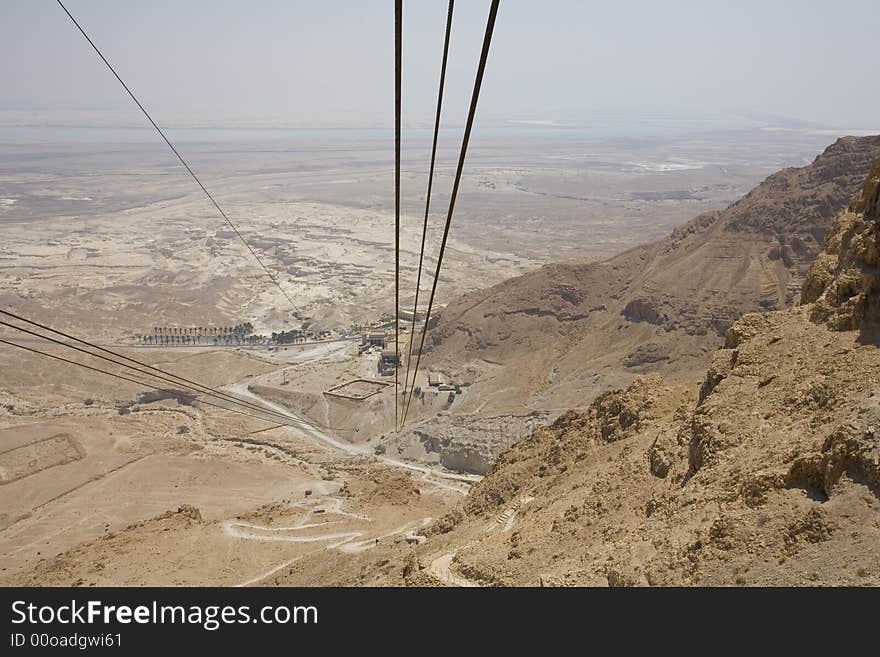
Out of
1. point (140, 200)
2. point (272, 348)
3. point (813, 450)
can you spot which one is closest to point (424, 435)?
point (272, 348)

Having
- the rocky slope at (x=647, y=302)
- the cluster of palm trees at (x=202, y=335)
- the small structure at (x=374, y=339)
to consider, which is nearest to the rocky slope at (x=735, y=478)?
the rocky slope at (x=647, y=302)

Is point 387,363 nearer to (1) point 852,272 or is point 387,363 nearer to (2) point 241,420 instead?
(2) point 241,420

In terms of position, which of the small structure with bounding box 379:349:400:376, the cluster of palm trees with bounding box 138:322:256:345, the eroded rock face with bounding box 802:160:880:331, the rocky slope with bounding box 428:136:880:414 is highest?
the eroded rock face with bounding box 802:160:880:331

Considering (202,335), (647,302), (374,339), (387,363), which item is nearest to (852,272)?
(647,302)

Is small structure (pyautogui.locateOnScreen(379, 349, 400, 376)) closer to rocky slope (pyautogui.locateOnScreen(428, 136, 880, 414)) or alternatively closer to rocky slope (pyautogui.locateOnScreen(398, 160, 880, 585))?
rocky slope (pyautogui.locateOnScreen(428, 136, 880, 414))

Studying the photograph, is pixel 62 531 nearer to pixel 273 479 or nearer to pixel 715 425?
pixel 273 479

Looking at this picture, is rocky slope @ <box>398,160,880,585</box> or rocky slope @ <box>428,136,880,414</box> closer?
rocky slope @ <box>398,160,880,585</box>

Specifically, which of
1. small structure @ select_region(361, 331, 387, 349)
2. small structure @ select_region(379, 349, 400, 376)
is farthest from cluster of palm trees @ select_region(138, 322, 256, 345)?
small structure @ select_region(379, 349, 400, 376)
